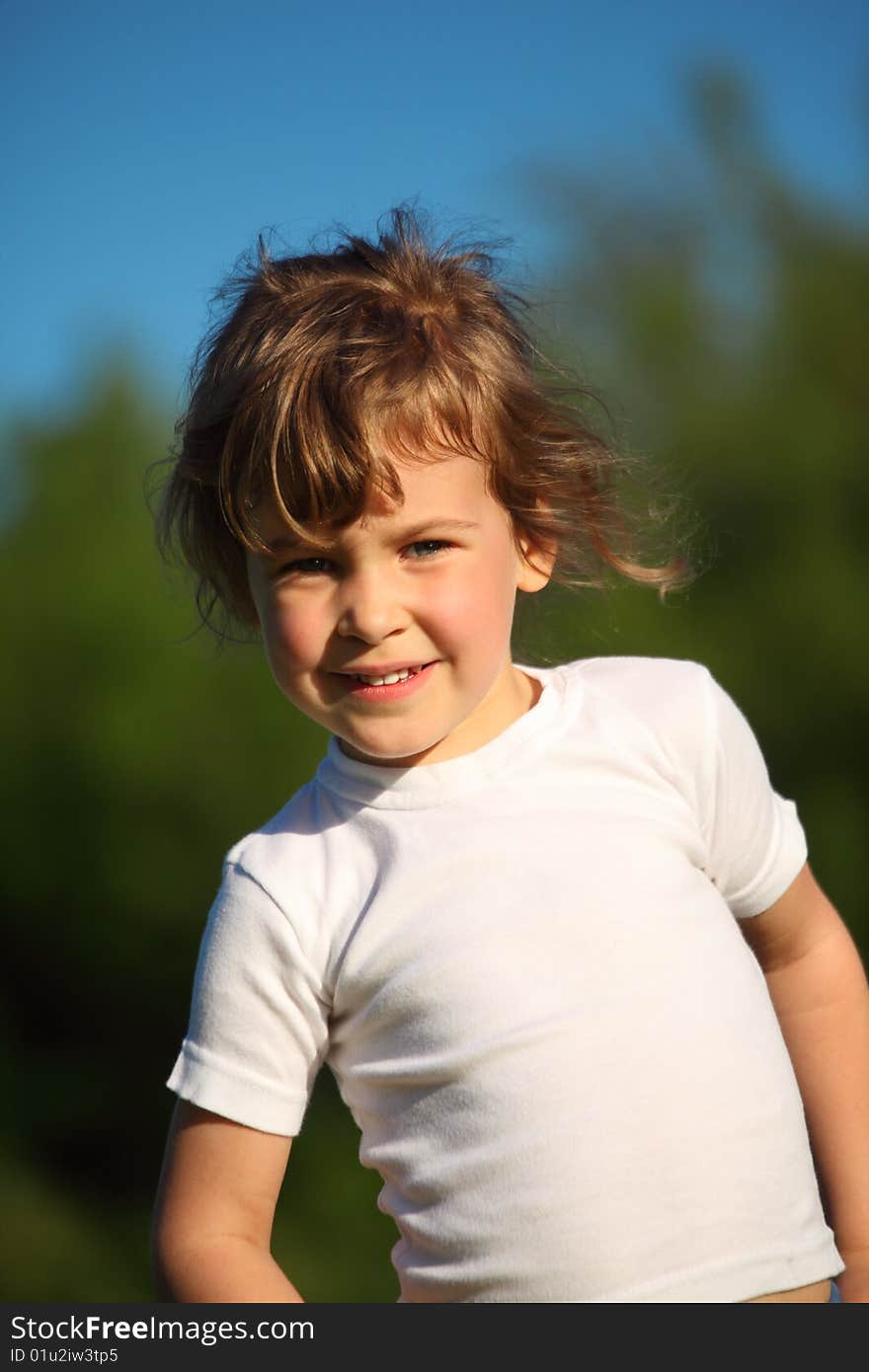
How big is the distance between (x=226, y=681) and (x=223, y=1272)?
3580mm

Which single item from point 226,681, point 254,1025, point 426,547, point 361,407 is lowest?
point 226,681

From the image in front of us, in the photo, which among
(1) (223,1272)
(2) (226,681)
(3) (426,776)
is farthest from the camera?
(2) (226,681)

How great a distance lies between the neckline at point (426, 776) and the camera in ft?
3.93

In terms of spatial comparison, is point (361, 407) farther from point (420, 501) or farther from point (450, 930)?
point (450, 930)

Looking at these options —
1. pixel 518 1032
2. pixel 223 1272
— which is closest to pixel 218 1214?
pixel 223 1272

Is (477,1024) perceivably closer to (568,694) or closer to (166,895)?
(568,694)

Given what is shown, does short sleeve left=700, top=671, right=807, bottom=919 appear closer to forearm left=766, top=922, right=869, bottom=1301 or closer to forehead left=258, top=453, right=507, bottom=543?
forearm left=766, top=922, right=869, bottom=1301

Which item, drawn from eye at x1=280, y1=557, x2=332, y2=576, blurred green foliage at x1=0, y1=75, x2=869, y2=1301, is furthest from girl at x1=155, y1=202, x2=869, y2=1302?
blurred green foliage at x1=0, y1=75, x2=869, y2=1301

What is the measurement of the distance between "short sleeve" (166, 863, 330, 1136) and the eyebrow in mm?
280

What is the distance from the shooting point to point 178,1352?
1.20 meters

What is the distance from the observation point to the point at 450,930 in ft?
3.73

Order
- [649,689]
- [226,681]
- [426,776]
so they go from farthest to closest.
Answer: [226,681]
[649,689]
[426,776]

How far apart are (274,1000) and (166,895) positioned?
373 cm

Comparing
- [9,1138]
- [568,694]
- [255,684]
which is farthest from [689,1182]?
[9,1138]
